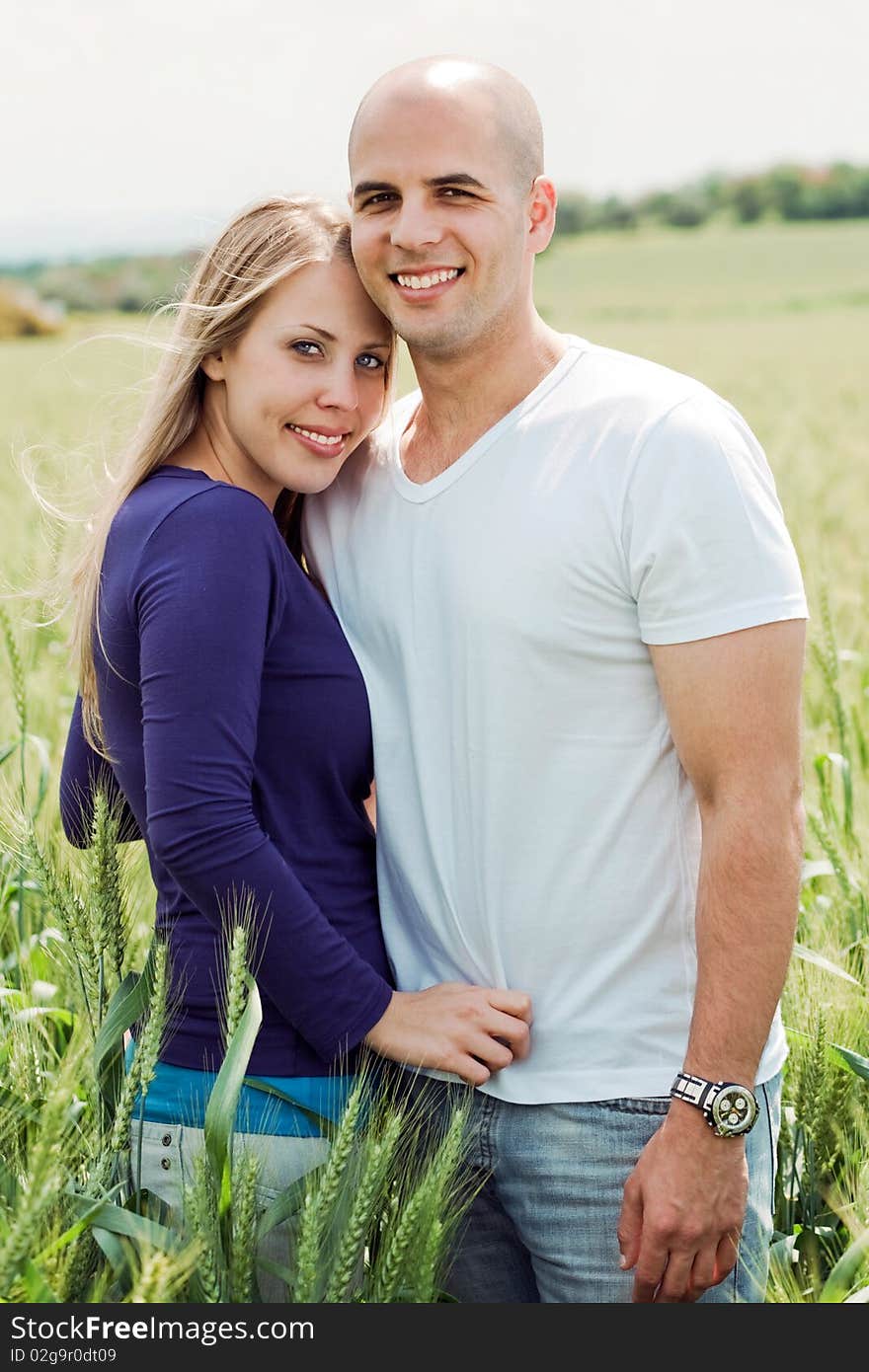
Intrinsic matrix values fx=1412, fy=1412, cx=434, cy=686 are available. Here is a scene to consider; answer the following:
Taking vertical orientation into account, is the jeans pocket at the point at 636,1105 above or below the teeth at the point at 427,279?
below

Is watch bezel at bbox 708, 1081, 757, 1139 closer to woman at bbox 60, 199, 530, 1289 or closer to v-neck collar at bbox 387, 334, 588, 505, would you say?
woman at bbox 60, 199, 530, 1289

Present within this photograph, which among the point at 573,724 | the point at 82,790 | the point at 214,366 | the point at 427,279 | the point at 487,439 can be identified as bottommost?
the point at 82,790

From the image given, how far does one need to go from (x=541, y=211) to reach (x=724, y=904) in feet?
3.35

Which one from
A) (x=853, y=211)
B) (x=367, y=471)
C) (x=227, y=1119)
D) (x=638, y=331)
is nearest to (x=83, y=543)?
Result: (x=367, y=471)

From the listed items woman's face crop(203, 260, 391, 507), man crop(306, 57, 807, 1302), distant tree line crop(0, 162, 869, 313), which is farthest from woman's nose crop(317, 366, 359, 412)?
distant tree line crop(0, 162, 869, 313)

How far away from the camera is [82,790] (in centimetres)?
212

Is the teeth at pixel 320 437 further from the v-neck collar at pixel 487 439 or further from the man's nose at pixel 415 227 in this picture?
the man's nose at pixel 415 227

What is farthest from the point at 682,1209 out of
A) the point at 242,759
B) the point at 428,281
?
the point at 428,281

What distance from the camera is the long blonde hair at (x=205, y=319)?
6.24ft

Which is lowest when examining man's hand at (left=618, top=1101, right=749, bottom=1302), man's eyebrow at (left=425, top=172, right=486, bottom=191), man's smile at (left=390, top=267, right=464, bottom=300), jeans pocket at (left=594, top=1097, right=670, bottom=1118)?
man's hand at (left=618, top=1101, right=749, bottom=1302)

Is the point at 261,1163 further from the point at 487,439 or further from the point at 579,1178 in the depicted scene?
the point at 487,439

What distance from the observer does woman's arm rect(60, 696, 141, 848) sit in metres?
2.06

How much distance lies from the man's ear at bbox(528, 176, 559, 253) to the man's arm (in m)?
0.68

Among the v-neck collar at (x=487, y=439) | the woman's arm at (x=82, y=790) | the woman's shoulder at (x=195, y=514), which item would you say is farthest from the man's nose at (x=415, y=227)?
the woman's arm at (x=82, y=790)
